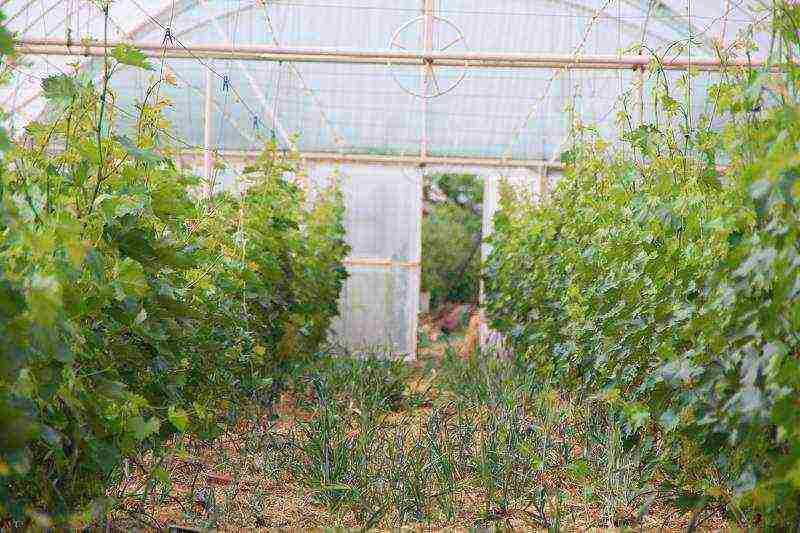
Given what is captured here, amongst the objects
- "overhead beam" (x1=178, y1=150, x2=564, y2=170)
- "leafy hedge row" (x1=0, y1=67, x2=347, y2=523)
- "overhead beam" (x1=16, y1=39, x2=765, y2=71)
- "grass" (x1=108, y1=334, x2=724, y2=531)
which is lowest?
"grass" (x1=108, y1=334, x2=724, y2=531)

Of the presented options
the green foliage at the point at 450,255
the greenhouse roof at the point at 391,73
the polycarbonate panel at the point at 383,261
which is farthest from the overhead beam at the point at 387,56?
the green foliage at the point at 450,255

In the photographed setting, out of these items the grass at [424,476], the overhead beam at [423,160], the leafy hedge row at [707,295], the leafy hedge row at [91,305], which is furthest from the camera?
the overhead beam at [423,160]

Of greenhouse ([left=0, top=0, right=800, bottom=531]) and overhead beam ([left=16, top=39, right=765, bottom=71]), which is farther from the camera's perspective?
overhead beam ([left=16, top=39, right=765, bottom=71])

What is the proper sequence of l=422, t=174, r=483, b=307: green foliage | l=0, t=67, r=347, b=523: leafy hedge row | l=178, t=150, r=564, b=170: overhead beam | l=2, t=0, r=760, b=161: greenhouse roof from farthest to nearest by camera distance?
l=422, t=174, r=483, b=307: green foliage → l=178, t=150, r=564, b=170: overhead beam → l=2, t=0, r=760, b=161: greenhouse roof → l=0, t=67, r=347, b=523: leafy hedge row

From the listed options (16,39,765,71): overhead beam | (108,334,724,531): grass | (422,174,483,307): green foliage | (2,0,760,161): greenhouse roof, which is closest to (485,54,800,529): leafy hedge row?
(108,334,724,531): grass

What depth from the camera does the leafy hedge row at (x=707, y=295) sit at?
7.98 ft

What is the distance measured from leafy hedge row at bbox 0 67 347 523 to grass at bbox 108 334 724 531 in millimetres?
237

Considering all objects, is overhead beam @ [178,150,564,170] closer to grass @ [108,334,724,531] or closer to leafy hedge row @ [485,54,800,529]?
leafy hedge row @ [485,54,800,529]

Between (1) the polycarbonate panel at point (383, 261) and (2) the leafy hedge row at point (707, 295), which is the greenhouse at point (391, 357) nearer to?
(2) the leafy hedge row at point (707, 295)

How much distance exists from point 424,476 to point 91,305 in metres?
1.56

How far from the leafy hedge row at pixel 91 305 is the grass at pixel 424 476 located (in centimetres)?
24

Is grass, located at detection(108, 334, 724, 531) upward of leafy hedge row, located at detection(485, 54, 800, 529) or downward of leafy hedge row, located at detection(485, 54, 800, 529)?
downward

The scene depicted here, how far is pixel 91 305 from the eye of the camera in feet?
9.02

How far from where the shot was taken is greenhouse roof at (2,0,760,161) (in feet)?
32.1
